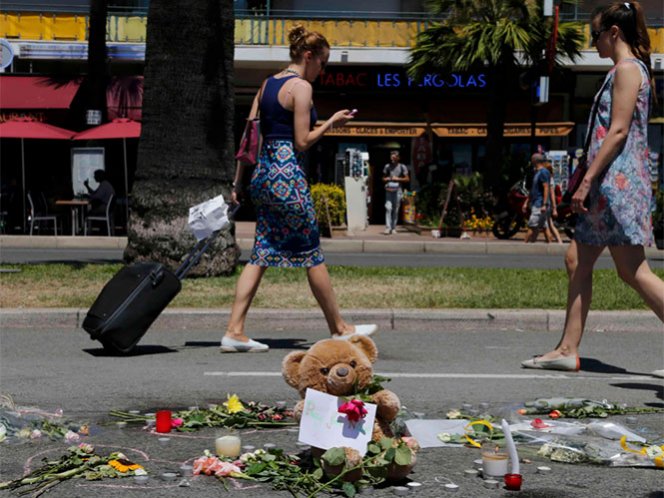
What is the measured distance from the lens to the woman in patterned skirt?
20.9 ft

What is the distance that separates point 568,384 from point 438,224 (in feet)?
61.1

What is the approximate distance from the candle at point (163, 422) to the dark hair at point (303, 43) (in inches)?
110

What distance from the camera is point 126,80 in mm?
27922

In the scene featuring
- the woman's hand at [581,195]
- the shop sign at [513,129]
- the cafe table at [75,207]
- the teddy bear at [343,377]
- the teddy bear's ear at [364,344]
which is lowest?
the cafe table at [75,207]

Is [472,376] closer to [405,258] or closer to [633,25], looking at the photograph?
[633,25]

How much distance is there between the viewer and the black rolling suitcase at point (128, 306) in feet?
23.6

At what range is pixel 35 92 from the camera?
27.3 m

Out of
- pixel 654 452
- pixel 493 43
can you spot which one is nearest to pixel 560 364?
pixel 654 452

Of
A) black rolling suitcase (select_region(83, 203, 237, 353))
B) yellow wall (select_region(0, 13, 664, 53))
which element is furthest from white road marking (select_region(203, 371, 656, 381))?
yellow wall (select_region(0, 13, 664, 53))

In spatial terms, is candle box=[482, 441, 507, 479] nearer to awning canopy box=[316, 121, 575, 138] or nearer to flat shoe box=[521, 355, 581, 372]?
flat shoe box=[521, 355, 581, 372]

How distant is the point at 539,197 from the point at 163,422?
1699 centimetres

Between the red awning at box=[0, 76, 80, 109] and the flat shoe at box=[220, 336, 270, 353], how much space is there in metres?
20.0

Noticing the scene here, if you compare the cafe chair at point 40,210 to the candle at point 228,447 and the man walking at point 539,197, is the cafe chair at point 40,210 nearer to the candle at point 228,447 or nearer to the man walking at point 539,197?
the man walking at point 539,197

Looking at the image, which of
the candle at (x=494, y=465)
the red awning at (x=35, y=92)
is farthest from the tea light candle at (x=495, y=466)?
the red awning at (x=35, y=92)
